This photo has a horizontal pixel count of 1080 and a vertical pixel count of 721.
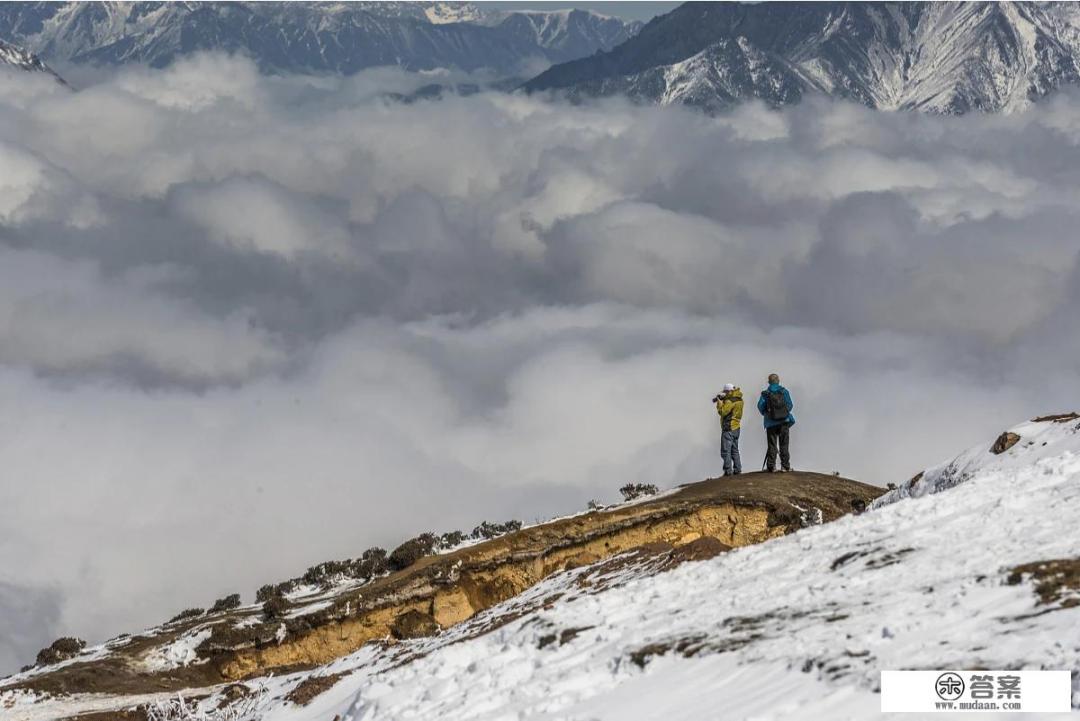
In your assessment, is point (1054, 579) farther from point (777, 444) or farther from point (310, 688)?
point (777, 444)

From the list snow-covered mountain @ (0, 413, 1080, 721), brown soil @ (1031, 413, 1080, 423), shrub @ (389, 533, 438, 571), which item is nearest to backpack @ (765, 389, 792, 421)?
snow-covered mountain @ (0, 413, 1080, 721)

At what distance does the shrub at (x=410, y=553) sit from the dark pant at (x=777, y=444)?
8045mm

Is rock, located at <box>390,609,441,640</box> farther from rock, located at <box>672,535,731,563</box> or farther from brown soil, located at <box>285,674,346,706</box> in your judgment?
rock, located at <box>672,535,731,563</box>

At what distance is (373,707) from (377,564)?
1736 cm

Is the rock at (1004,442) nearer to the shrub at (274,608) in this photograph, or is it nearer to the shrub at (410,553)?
the shrub at (410,553)

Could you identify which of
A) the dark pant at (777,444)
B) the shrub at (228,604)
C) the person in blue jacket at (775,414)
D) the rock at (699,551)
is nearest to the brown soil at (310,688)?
the rock at (699,551)

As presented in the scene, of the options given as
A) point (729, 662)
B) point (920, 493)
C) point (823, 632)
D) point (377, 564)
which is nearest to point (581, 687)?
point (729, 662)

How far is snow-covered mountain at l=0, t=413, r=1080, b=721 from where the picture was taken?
12.7 m

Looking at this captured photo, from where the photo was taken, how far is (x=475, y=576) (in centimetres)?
2906

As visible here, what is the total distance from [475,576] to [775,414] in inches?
291

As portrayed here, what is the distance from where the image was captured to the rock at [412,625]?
27672mm

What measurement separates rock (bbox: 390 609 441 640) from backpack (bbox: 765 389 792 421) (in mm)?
8562

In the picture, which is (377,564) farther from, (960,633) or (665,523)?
(960,633)

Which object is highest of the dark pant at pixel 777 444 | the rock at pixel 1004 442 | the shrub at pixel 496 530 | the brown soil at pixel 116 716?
the dark pant at pixel 777 444
